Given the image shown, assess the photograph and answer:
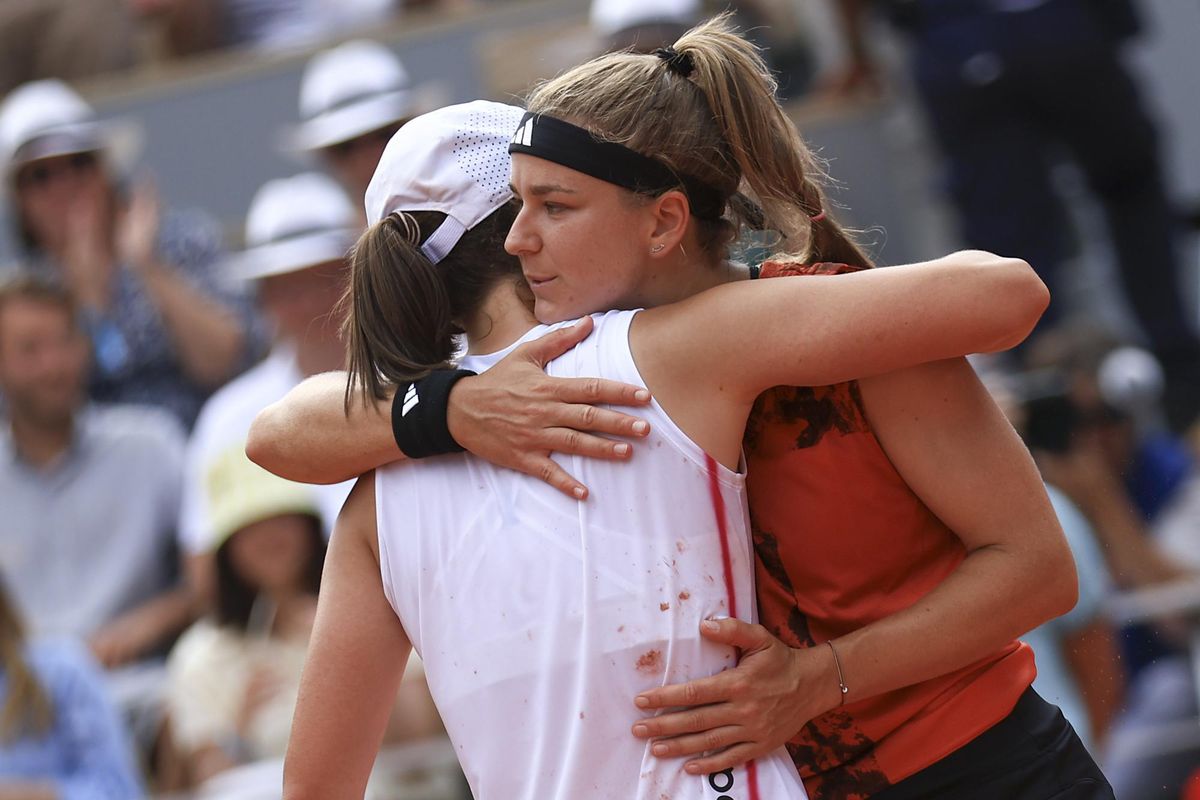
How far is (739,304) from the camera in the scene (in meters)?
1.63

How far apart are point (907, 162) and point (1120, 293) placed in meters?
0.83

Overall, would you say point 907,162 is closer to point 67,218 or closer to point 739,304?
point 67,218

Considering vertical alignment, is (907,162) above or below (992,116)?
below

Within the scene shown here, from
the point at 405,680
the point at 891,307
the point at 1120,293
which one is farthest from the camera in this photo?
the point at 1120,293

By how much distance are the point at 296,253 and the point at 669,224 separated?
3.01 metres

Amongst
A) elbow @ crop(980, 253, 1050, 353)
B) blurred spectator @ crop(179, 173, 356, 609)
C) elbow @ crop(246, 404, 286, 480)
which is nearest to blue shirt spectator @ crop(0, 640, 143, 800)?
blurred spectator @ crop(179, 173, 356, 609)

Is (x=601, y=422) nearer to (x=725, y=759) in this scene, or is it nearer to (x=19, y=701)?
(x=725, y=759)

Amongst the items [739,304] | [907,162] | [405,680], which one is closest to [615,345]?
[739,304]

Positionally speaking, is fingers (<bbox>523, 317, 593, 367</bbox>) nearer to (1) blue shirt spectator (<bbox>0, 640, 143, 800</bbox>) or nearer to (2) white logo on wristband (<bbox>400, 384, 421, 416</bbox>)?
(2) white logo on wristband (<bbox>400, 384, 421, 416</bbox>)

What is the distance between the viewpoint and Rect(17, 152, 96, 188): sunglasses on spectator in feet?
16.9

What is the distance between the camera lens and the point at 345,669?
175 cm

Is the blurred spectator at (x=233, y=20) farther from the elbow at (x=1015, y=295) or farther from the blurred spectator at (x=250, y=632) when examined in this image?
the elbow at (x=1015, y=295)

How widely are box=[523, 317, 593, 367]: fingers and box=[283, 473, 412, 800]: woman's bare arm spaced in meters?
0.25

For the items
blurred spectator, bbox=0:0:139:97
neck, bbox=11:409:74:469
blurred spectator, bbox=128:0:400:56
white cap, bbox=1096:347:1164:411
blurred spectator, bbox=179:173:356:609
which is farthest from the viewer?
blurred spectator, bbox=0:0:139:97
